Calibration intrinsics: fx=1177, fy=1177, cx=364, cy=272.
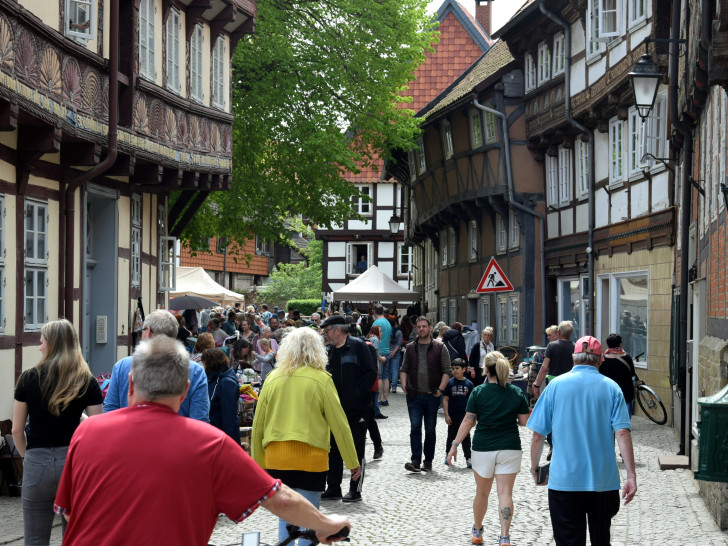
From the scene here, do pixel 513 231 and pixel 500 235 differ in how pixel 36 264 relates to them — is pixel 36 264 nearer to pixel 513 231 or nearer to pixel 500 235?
pixel 513 231

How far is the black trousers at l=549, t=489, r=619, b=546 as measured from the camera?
7.15 metres

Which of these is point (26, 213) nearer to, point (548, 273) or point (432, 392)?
point (432, 392)

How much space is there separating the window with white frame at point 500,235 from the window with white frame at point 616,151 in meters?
7.48

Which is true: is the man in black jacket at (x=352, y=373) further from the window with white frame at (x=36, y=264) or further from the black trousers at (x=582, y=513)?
the window with white frame at (x=36, y=264)

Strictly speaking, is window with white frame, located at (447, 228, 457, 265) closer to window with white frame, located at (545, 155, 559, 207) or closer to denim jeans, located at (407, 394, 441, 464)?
window with white frame, located at (545, 155, 559, 207)

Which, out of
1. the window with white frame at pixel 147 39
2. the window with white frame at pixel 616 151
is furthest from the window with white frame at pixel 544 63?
the window with white frame at pixel 147 39

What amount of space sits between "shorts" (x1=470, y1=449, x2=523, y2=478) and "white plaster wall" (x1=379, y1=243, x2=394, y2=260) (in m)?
53.8

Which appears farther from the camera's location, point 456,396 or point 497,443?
point 456,396

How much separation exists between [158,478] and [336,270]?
2357 inches

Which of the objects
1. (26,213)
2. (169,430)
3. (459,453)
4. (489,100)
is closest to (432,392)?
(459,453)

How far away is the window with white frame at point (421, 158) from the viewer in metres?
36.6

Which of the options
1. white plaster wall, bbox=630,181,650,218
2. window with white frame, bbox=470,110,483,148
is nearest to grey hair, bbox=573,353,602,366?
white plaster wall, bbox=630,181,650,218

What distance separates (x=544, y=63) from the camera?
2639 cm

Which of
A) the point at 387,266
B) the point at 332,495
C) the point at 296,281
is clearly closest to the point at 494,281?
the point at 332,495
